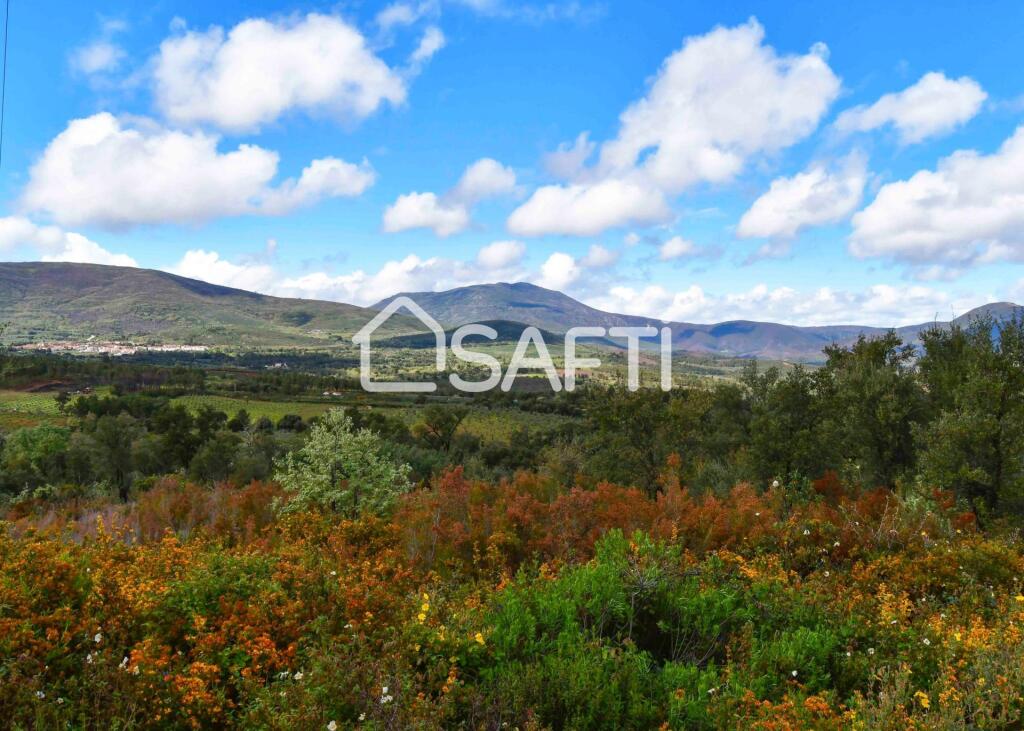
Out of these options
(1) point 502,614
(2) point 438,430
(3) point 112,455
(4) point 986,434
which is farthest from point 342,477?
(2) point 438,430

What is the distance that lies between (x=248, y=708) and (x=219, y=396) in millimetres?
95341

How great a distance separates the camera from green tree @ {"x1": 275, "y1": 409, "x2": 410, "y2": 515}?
14227mm

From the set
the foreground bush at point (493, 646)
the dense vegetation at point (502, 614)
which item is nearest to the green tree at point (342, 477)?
the dense vegetation at point (502, 614)

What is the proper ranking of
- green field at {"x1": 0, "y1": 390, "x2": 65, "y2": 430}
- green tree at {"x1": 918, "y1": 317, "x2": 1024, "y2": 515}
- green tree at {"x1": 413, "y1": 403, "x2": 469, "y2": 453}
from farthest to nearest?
green field at {"x1": 0, "y1": 390, "x2": 65, "y2": 430} → green tree at {"x1": 413, "y1": 403, "x2": 469, "y2": 453} → green tree at {"x1": 918, "y1": 317, "x2": 1024, "y2": 515}

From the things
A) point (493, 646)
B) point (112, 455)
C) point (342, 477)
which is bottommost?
point (112, 455)

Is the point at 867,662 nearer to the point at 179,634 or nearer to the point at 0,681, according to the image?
the point at 179,634

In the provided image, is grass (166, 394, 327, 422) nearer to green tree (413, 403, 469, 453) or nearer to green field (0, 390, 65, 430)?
green field (0, 390, 65, 430)

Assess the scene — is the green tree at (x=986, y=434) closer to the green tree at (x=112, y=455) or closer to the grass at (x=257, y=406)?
the green tree at (x=112, y=455)

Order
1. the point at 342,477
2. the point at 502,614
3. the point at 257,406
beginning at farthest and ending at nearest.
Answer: the point at 257,406 → the point at 342,477 → the point at 502,614

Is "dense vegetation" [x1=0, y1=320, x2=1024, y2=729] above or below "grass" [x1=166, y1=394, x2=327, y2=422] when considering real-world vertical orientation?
above

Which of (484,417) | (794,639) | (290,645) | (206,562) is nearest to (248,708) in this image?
(290,645)

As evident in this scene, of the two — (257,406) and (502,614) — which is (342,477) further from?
(257,406)

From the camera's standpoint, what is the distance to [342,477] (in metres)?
14.9

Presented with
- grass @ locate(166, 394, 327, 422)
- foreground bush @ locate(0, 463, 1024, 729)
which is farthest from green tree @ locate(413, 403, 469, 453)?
foreground bush @ locate(0, 463, 1024, 729)
